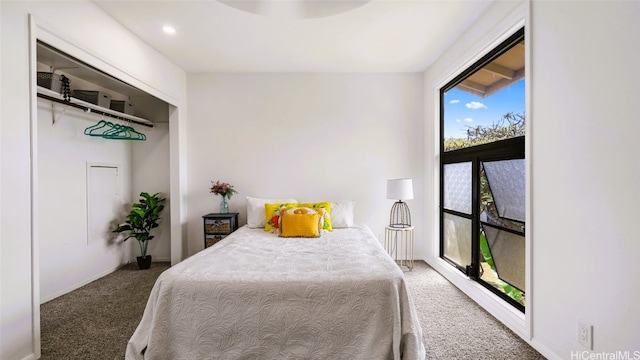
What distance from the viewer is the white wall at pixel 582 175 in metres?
1.36

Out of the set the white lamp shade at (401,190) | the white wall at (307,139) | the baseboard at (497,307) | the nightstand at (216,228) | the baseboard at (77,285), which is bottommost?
the baseboard at (77,285)

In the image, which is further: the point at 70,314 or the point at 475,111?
the point at 475,111

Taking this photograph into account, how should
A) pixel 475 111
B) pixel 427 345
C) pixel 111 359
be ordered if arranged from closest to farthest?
pixel 111 359, pixel 427 345, pixel 475 111

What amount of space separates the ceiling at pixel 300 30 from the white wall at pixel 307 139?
0.41 metres

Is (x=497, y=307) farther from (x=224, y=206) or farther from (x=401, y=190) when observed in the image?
(x=224, y=206)

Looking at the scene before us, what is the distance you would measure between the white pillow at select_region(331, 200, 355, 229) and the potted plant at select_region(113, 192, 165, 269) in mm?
2299

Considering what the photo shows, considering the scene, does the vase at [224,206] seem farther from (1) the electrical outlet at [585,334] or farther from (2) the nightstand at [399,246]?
(1) the electrical outlet at [585,334]

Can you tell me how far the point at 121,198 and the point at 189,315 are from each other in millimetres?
2837

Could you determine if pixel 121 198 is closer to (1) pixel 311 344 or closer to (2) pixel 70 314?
(2) pixel 70 314

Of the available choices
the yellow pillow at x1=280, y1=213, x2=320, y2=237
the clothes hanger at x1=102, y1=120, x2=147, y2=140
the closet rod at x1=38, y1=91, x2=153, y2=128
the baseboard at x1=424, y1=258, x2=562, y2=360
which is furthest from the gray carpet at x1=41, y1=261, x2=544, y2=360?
the closet rod at x1=38, y1=91, x2=153, y2=128

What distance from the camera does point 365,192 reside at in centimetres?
399

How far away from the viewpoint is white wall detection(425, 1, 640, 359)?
1.36 m

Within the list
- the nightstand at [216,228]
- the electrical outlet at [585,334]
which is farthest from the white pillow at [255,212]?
the electrical outlet at [585,334]

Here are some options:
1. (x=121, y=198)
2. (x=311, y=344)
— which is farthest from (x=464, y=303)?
(x=121, y=198)
